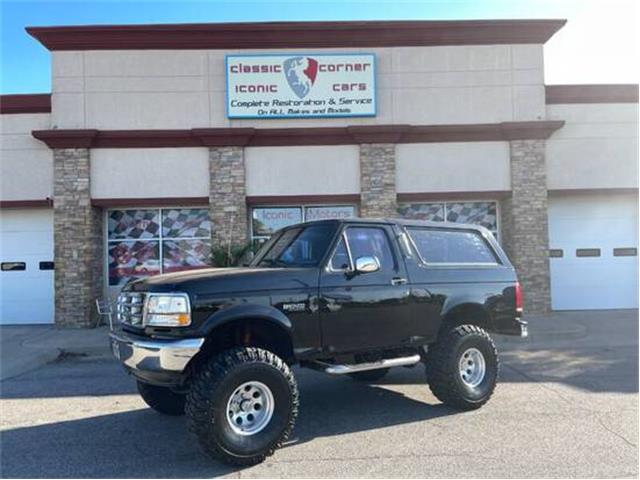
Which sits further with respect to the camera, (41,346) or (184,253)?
(184,253)

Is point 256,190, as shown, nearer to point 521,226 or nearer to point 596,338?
point 521,226

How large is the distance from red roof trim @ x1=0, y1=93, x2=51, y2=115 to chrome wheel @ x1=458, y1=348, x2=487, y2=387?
11.8 meters

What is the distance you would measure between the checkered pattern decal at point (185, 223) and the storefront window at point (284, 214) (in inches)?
49.1

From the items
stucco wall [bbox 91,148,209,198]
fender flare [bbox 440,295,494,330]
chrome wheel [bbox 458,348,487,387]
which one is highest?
Answer: stucco wall [bbox 91,148,209,198]

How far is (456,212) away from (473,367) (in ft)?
27.4

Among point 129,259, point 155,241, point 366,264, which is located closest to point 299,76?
point 155,241

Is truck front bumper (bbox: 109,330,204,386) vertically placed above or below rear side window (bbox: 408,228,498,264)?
below

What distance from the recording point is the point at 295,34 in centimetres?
1363

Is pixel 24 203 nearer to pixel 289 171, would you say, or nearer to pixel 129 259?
pixel 129 259

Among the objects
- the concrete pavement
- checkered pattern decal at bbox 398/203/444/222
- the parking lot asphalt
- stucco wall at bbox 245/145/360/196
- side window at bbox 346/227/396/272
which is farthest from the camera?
checkered pattern decal at bbox 398/203/444/222

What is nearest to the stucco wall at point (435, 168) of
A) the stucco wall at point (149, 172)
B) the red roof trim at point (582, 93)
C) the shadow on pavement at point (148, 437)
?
the red roof trim at point (582, 93)

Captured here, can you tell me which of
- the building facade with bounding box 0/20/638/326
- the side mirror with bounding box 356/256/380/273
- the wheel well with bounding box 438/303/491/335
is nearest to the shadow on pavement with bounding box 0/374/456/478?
the wheel well with bounding box 438/303/491/335

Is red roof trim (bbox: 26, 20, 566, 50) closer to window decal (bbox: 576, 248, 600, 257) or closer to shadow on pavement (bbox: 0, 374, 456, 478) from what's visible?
window decal (bbox: 576, 248, 600, 257)

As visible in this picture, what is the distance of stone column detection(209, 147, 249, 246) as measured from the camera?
13.3 m
